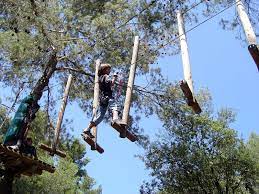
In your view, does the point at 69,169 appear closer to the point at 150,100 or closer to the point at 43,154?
the point at 43,154

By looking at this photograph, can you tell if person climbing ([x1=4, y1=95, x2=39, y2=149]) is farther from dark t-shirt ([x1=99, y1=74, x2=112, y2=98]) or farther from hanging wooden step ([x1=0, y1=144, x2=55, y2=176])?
dark t-shirt ([x1=99, y1=74, x2=112, y2=98])

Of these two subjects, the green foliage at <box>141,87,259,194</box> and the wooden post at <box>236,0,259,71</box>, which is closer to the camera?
the wooden post at <box>236,0,259,71</box>

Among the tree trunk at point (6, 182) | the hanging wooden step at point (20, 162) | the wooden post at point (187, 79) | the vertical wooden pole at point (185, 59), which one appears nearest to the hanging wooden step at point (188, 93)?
the wooden post at point (187, 79)

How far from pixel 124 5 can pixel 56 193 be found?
8.66 meters

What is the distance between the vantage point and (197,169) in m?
16.4

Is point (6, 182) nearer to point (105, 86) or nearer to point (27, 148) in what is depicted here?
point (27, 148)

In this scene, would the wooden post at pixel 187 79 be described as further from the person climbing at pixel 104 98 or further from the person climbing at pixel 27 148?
the person climbing at pixel 27 148

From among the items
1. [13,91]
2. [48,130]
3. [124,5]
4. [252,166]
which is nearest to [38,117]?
[48,130]

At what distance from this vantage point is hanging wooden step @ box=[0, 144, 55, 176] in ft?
27.6

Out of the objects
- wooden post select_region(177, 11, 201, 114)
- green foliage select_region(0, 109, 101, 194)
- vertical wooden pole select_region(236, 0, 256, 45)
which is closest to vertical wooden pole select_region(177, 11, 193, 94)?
wooden post select_region(177, 11, 201, 114)

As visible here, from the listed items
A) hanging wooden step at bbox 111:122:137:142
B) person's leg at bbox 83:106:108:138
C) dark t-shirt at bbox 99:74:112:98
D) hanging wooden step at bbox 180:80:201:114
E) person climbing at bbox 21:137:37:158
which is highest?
dark t-shirt at bbox 99:74:112:98

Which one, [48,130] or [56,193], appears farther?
[56,193]

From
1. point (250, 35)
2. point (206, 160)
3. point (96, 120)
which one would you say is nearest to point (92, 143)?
point (96, 120)

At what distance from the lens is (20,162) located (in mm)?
9008
